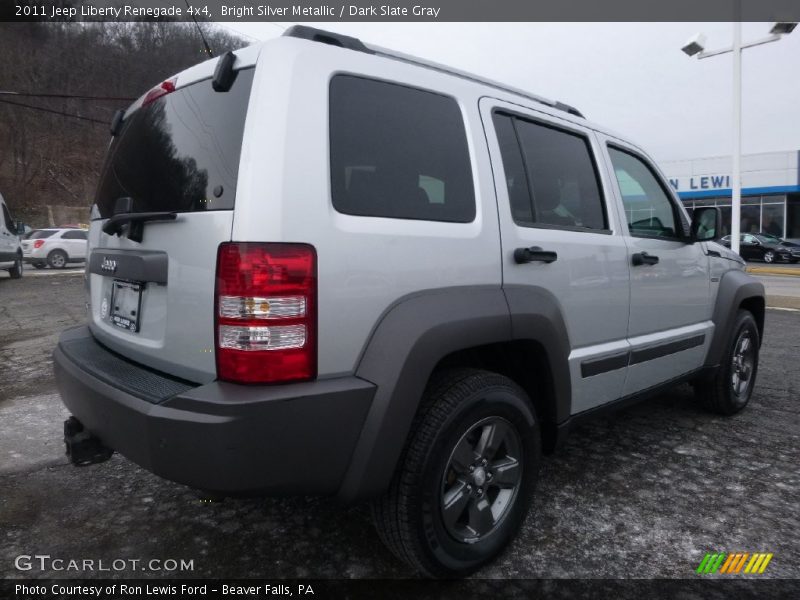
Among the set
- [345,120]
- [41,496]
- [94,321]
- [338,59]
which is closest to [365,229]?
[345,120]

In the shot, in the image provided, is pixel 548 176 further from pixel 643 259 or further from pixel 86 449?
pixel 86 449

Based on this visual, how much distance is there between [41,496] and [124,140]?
5.93 feet

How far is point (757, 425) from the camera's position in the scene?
3902 millimetres

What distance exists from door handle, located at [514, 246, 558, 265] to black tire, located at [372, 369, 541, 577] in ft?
1.57

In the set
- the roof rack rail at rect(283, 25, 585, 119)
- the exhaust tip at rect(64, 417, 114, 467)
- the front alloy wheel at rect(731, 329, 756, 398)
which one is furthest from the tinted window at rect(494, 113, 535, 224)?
the front alloy wheel at rect(731, 329, 756, 398)

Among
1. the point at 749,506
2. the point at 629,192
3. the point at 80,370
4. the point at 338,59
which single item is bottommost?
the point at 749,506

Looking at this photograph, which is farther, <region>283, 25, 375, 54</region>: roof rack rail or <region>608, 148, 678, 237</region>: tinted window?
<region>608, 148, 678, 237</region>: tinted window

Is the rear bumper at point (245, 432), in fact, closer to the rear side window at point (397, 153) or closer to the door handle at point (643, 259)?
the rear side window at point (397, 153)

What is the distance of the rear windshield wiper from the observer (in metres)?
1.95

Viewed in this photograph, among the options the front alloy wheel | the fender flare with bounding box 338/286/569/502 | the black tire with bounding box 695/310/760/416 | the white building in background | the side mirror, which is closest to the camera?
the fender flare with bounding box 338/286/569/502

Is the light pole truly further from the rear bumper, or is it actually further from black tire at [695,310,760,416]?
the rear bumper

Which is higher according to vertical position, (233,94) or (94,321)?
(233,94)

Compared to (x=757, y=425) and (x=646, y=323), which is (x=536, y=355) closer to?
(x=646, y=323)

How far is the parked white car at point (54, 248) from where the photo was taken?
20688mm
